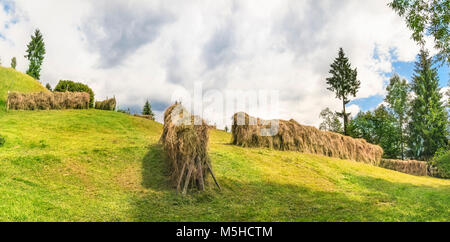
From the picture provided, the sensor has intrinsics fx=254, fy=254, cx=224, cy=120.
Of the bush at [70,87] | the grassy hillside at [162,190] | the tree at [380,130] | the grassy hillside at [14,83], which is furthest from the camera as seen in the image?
the bush at [70,87]

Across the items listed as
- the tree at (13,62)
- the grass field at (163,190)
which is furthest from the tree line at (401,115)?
the tree at (13,62)

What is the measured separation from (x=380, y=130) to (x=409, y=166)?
544 inches

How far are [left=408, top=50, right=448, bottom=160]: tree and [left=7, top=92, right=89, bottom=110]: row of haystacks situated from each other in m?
46.2

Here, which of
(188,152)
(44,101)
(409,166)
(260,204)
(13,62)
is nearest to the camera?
(260,204)

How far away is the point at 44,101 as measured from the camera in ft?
91.6

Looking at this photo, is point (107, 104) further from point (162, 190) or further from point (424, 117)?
point (424, 117)

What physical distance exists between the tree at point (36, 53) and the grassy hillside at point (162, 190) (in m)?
46.8

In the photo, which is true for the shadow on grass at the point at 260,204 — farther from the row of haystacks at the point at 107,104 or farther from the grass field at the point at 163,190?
the row of haystacks at the point at 107,104

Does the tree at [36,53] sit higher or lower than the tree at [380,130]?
higher

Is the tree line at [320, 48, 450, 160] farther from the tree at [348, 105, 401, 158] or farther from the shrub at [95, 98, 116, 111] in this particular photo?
the shrub at [95, 98, 116, 111]

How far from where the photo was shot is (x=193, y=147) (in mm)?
9648

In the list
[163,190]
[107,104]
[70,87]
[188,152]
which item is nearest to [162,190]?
[163,190]

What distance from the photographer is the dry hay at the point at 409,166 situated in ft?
93.9
